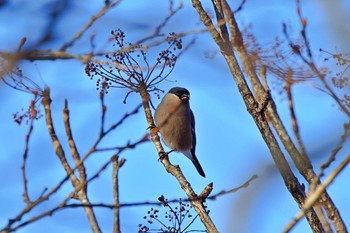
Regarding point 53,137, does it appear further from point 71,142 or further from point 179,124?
point 179,124

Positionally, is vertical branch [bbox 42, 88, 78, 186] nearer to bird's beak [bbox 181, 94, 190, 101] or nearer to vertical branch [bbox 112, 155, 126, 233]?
vertical branch [bbox 112, 155, 126, 233]

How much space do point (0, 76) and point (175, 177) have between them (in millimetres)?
2364

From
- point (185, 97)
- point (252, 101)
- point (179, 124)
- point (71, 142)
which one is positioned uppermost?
point (185, 97)

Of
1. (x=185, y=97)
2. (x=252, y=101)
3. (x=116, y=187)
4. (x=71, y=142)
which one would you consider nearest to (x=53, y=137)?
(x=71, y=142)

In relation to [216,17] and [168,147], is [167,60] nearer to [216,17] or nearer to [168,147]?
[216,17]

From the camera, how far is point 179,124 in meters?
6.35

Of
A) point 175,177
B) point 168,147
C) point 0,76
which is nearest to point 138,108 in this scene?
point 0,76

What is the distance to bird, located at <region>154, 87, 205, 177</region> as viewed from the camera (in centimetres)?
618

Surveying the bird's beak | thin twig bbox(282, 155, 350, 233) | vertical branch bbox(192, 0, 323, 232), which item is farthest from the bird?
thin twig bbox(282, 155, 350, 233)

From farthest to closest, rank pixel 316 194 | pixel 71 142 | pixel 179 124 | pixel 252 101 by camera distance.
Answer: pixel 179 124, pixel 252 101, pixel 71 142, pixel 316 194

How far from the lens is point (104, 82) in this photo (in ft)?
13.4

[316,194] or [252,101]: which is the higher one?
[252,101]

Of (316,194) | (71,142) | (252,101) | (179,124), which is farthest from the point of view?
(179,124)

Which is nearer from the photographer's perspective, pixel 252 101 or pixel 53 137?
pixel 53 137
